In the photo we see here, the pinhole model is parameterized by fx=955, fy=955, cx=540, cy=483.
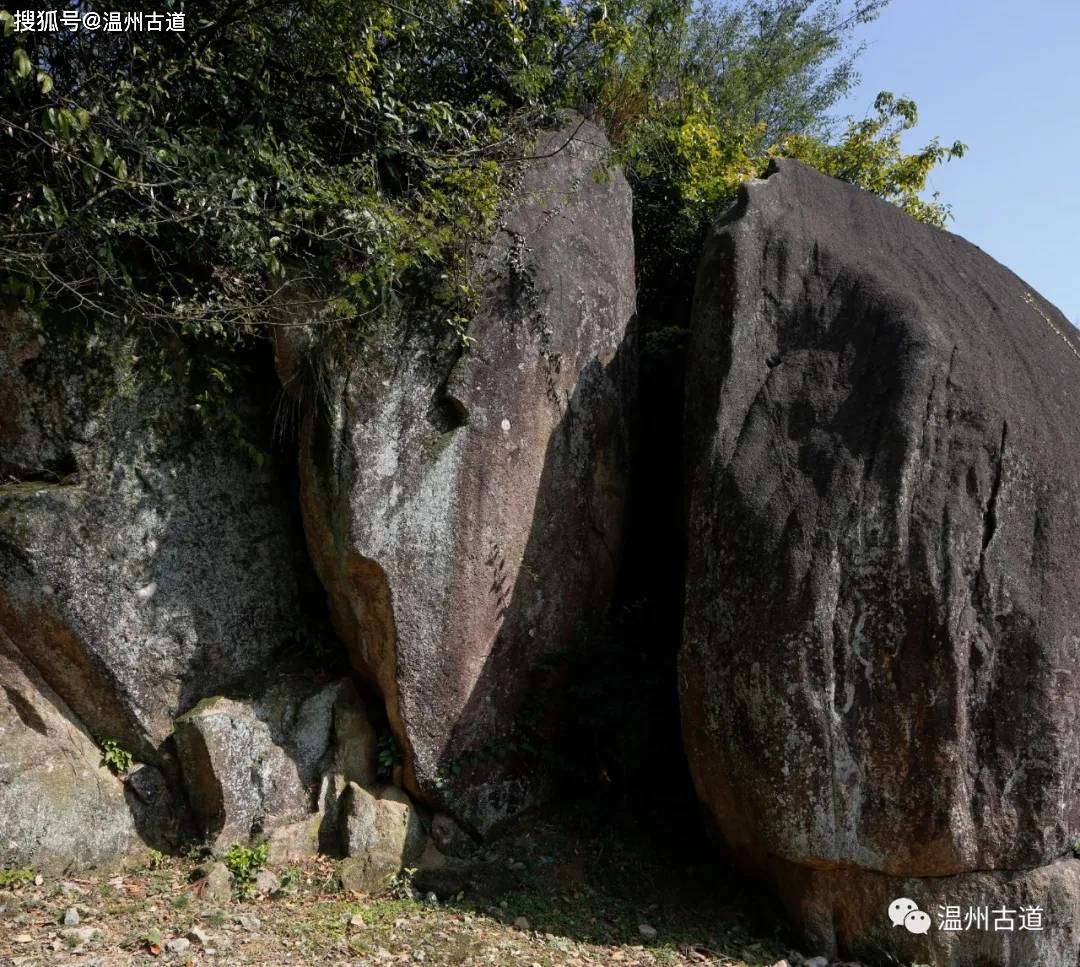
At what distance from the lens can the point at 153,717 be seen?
18.0ft

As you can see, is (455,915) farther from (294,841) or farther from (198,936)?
(198,936)

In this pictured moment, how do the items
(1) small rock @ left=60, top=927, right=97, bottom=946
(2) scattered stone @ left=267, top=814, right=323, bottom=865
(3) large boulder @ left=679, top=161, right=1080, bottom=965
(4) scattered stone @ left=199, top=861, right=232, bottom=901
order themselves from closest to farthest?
(1) small rock @ left=60, top=927, right=97, bottom=946, (3) large boulder @ left=679, top=161, right=1080, bottom=965, (4) scattered stone @ left=199, top=861, right=232, bottom=901, (2) scattered stone @ left=267, top=814, right=323, bottom=865

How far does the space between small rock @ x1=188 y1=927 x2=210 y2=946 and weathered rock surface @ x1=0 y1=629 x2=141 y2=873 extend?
0.97 m

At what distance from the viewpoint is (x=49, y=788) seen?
511 centimetres

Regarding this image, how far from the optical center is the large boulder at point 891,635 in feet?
15.4

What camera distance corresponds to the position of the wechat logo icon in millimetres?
4745

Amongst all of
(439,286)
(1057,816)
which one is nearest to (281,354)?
(439,286)

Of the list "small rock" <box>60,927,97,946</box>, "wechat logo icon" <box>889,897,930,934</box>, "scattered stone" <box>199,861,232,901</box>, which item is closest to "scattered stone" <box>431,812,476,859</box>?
"scattered stone" <box>199,861,232,901</box>

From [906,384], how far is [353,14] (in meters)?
3.88

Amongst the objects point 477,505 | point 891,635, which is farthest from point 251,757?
point 891,635

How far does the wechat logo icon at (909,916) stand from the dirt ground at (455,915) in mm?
542

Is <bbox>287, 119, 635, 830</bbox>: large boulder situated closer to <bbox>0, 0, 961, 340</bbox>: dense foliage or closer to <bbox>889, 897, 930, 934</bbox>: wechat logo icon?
<bbox>0, 0, 961, 340</bbox>: dense foliage

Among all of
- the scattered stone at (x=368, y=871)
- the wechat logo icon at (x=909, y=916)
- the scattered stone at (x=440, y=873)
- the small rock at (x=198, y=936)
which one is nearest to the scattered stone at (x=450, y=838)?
the scattered stone at (x=440, y=873)

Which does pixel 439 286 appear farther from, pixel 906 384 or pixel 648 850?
pixel 648 850
